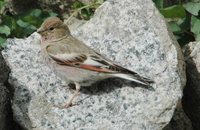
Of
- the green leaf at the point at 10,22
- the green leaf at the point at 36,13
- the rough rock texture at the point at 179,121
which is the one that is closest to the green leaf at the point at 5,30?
the green leaf at the point at 10,22

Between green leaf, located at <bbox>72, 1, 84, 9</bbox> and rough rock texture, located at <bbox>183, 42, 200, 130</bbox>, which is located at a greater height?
green leaf, located at <bbox>72, 1, 84, 9</bbox>

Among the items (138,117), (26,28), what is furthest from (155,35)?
(26,28)

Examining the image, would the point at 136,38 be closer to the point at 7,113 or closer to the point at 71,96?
the point at 71,96

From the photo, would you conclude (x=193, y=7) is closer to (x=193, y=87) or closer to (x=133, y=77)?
(x=193, y=87)

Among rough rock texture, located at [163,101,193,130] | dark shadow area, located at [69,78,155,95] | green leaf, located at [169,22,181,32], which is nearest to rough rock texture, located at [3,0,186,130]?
dark shadow area, located at [69,78,155,95]

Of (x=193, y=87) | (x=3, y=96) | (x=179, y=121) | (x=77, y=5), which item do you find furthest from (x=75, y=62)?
(x=77, y=5)

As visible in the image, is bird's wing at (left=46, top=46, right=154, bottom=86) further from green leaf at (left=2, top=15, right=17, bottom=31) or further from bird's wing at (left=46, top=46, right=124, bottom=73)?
green leaf at (left=2, top=15, right=17, bottom=31)

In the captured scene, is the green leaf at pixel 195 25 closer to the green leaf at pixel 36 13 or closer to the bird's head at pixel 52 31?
the bird's head at pixel 52 31
